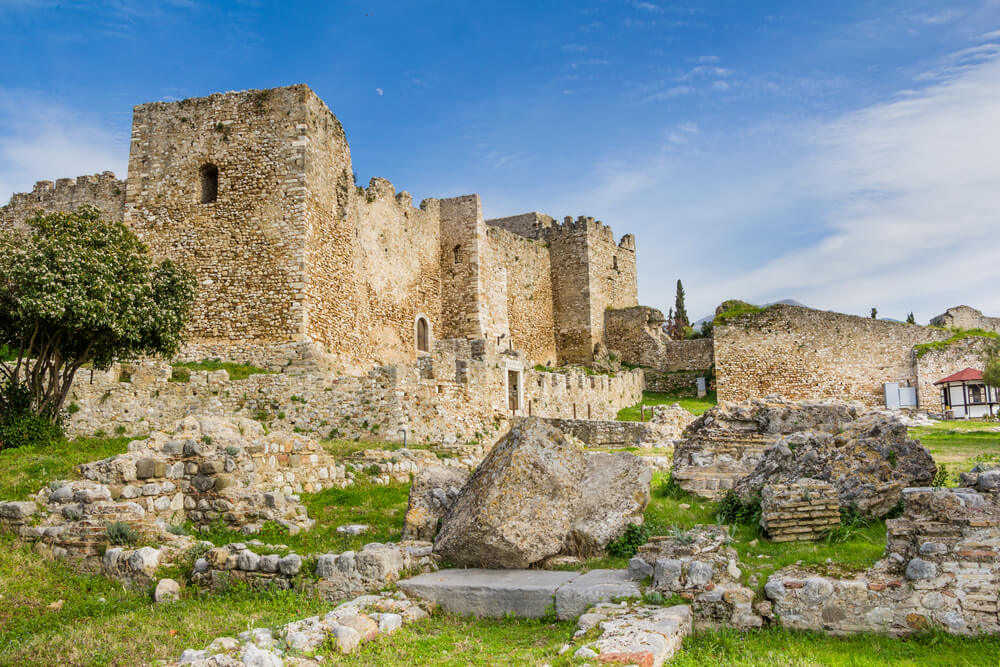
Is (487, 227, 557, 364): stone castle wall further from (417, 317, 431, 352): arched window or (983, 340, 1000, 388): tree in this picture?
(983, 340, 1000, 388): tree

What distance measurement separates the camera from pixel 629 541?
813cm

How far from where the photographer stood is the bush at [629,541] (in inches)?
315

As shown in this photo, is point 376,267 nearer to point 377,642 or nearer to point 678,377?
point 678,377

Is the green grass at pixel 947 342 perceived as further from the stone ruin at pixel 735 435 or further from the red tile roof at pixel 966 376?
the stone ruin at pixel 735 435

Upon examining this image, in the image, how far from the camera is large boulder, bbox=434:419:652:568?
7801mm

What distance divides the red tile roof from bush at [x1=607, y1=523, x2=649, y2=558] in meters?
28.4

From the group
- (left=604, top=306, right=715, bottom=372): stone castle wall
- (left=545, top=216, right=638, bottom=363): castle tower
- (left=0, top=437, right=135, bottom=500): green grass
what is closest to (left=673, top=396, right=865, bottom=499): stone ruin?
(left=0, top=437, right=135, bottom=500): green grass

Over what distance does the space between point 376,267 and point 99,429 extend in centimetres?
1276

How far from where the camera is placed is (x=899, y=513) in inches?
318

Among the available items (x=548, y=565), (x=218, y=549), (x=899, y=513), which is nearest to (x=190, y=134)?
(x=218, y=549)

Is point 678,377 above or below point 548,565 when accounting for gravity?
above

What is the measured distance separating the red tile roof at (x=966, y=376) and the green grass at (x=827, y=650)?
1156 inches

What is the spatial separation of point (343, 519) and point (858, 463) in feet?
21.6

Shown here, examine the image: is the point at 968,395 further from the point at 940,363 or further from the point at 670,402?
the point at 670,402
